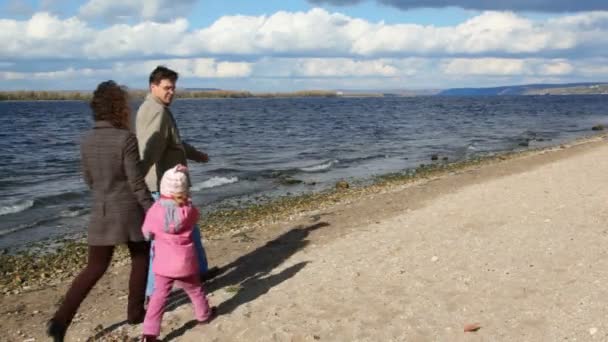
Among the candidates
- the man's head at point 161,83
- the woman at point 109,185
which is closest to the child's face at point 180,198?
the woman at point 109,185

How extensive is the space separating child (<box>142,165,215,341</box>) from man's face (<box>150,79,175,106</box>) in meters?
0.80

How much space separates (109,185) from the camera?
5.01 m

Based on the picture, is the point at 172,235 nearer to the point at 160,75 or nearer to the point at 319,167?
the point at 160,75

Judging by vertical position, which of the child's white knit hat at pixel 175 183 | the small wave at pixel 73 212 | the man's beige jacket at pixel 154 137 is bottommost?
the small wave at pixel 73 212

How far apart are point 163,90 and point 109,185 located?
3.53ft

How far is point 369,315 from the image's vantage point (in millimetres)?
5738

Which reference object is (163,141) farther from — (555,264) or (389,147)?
(389,147)

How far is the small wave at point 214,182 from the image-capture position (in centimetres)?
1783

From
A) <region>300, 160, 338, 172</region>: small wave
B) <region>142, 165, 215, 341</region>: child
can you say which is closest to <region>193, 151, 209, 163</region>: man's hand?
<region>142, 165, 215, 341</region>: child

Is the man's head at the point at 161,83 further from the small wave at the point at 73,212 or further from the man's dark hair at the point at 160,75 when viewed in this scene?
the small wave at the point at 73,212

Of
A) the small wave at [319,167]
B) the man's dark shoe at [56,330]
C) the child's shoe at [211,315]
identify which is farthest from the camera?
the small wave at [319,167]

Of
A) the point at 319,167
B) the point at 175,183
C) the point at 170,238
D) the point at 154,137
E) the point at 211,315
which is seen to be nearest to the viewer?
the point at 175,183

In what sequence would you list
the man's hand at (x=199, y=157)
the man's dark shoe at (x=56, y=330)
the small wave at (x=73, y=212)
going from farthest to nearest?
the small wave at (x=73, y=212) → the man's hand at (x=199, y=157) → the man's dark shoe at (x=56, y=330)

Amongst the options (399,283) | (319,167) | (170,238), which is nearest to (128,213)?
(170,238)
